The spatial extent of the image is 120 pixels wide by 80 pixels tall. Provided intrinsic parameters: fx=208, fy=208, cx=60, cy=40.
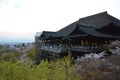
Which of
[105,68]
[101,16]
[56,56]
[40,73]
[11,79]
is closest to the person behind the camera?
[11,79]

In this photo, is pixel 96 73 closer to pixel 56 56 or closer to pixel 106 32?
pixel 56 56

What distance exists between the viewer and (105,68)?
17.5m

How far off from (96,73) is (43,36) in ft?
111

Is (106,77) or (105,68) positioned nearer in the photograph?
Answer: (106,77)

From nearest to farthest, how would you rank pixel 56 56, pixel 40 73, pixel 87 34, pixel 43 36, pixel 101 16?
pixel 40 73
pixel 87 34
pixel 56 56
pixel 101 16
pixel 43 36

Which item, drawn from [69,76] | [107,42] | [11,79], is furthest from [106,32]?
[11,79]

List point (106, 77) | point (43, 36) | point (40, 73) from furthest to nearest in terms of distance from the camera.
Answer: point (43, 36)
point (106, 77)
point (40, 73)

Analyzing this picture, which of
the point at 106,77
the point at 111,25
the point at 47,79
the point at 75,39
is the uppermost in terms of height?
the point at 111,25

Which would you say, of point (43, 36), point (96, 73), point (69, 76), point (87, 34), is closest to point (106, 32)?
point (87, 34)

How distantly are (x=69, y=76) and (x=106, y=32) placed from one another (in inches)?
1066

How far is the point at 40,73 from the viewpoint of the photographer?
859 centimetres

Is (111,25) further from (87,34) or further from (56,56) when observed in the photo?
(56,56)

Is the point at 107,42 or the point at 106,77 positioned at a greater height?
the point at 107,42

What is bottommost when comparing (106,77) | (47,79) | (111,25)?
(106,77)
